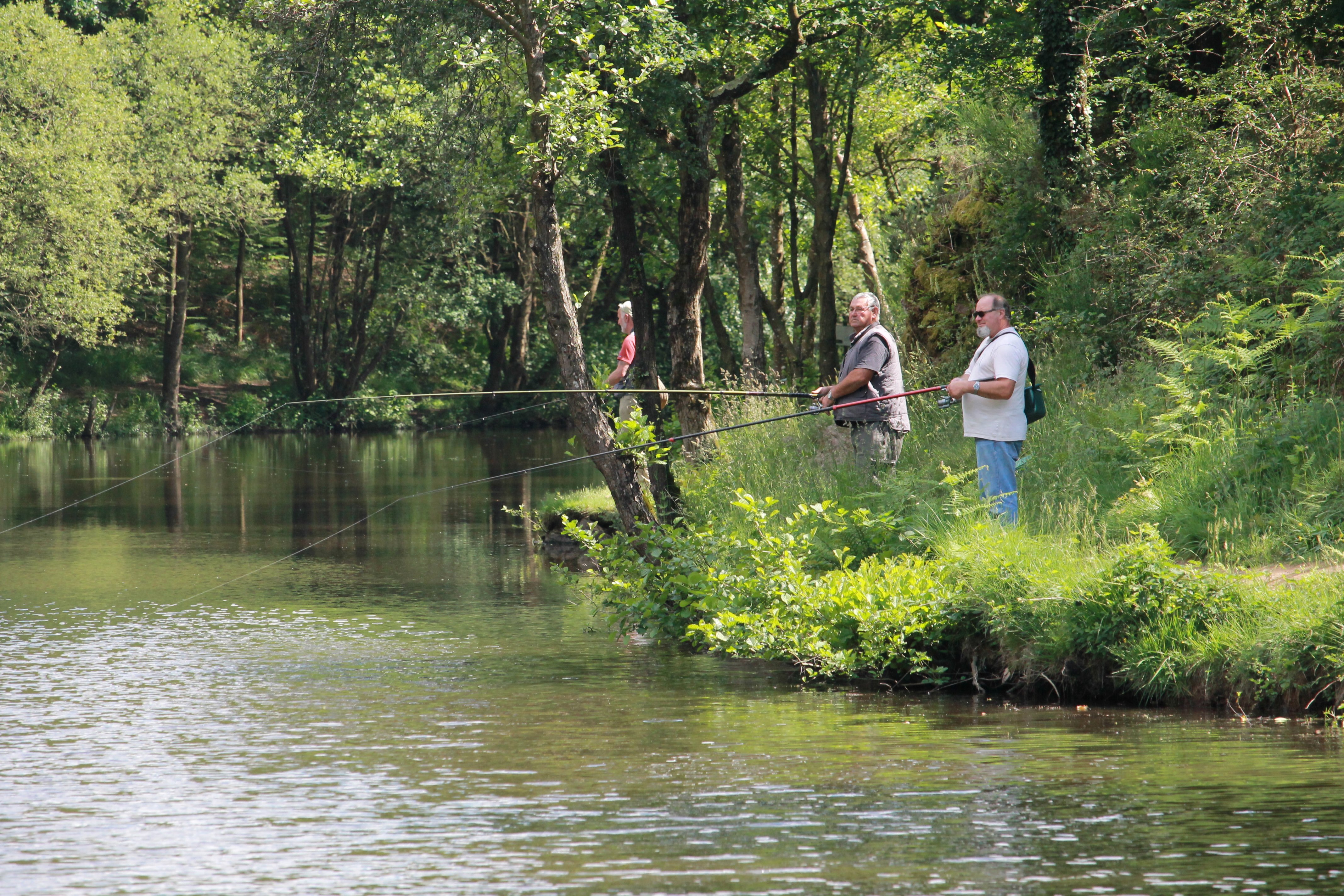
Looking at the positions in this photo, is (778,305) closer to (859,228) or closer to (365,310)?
(859,228)

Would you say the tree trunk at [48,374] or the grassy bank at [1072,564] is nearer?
the grassy bank at [1072,564]

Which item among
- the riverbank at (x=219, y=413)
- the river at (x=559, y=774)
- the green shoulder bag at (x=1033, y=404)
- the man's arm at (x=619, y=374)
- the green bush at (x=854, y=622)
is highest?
the riverbank at (x=219, y=413)

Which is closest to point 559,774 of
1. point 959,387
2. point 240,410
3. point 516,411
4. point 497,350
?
point 516,411

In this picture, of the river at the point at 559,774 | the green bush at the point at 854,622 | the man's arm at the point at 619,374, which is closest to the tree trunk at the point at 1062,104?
the man's arm at the point at 619,374

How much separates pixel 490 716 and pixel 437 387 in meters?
46.1

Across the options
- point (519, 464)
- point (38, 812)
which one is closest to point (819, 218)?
point (519, 464)

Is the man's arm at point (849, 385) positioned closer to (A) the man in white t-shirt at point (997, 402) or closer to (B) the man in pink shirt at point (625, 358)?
(A) the man in white t-shirt at point (997, 402)

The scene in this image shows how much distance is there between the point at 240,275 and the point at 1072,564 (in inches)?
1799

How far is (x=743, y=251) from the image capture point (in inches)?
909

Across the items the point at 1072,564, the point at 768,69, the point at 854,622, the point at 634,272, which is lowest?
the point at 854,622

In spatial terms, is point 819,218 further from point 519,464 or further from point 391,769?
point 391,769

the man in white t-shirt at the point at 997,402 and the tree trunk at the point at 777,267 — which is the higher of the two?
the tree trunk at the point at 777,267

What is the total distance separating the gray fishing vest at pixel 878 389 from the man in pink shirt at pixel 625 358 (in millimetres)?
3907

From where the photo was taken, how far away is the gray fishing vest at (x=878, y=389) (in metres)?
9.98
